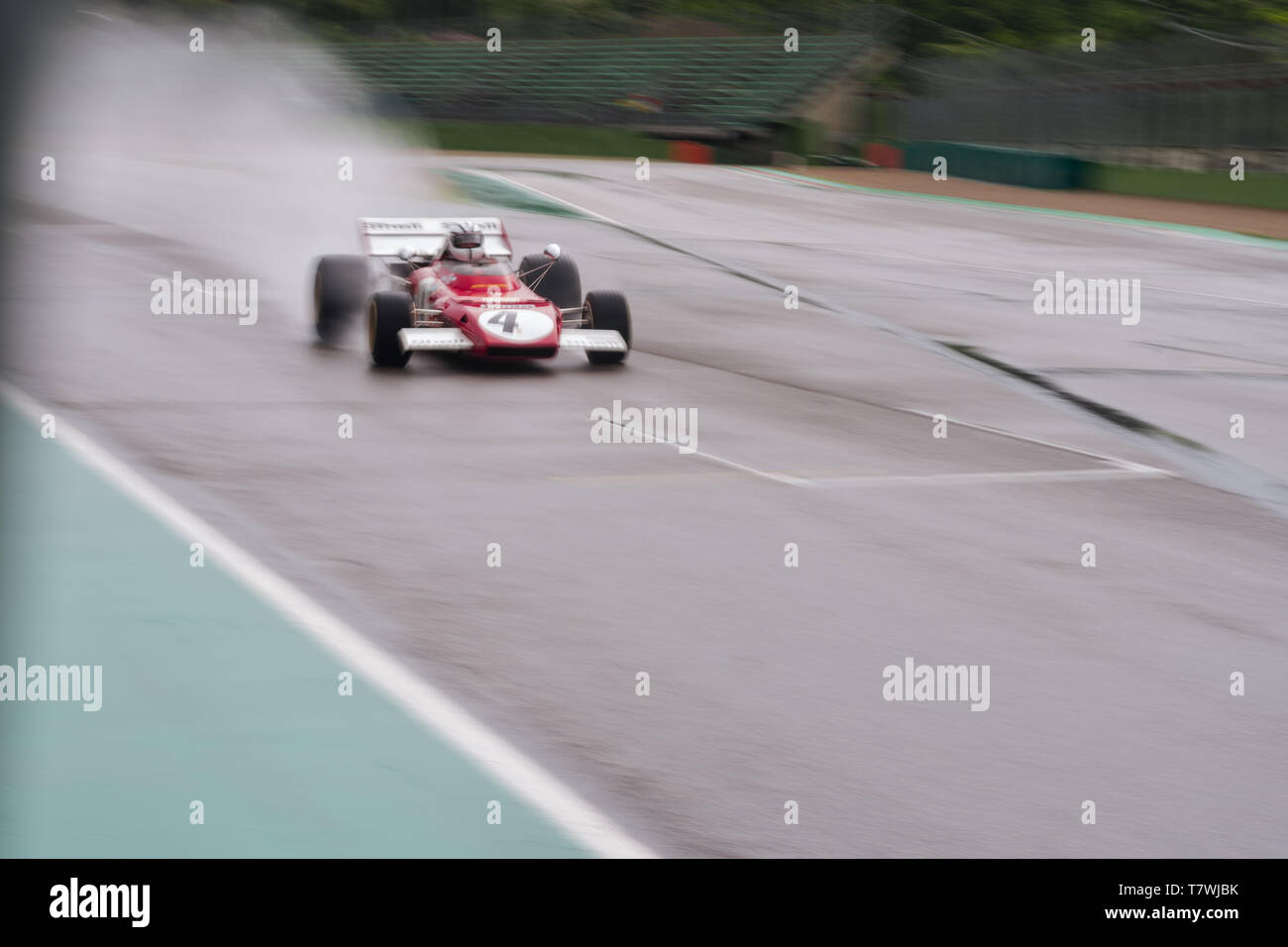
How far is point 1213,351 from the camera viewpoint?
56.4ft

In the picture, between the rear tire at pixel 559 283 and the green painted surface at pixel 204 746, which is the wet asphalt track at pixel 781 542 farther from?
the rear tire at pixel 559 283

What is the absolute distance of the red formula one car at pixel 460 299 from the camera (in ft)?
41.7

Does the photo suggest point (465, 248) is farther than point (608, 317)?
No

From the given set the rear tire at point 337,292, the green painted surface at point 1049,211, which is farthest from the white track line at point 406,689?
the green painted surface at point 1049,211

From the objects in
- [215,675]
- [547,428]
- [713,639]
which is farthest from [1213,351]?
[215,675]

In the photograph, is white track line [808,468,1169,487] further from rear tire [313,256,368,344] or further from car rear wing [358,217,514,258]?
rear tire [313,256,368,344]

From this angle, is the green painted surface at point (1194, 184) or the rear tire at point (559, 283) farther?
the green painted surface at point (1194, 184)

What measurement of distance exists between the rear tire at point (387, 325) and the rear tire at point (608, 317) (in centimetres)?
161

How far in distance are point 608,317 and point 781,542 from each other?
18.5ft

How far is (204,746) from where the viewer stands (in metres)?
5.12

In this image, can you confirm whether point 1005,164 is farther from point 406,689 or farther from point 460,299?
point 406,689

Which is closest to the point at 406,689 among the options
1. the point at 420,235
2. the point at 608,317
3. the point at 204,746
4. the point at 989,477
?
the point at 204,746
